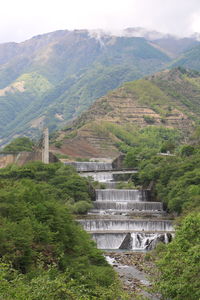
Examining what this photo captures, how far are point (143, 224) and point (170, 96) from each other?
14288 cm

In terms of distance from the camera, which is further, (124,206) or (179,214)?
(124,206)

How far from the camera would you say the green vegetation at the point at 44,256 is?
22000mm

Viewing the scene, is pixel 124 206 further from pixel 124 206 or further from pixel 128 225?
pixel 128 225

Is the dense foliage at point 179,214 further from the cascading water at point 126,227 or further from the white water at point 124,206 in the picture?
the cascading water at point 126,227

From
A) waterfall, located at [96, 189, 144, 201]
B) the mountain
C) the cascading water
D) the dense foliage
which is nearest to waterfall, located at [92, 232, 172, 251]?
the cascading water

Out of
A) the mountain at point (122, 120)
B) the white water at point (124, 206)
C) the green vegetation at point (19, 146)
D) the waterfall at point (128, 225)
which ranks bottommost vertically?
the waterfall at point (128, 225)

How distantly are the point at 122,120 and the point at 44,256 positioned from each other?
148m

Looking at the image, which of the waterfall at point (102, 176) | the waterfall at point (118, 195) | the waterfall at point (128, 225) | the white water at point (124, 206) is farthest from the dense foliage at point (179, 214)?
the waterfall at point (102, 176)

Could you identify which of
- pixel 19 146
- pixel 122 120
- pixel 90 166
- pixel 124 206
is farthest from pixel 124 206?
pixel 122 120

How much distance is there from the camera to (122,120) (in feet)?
583

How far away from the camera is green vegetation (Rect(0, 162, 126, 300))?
22000 mm

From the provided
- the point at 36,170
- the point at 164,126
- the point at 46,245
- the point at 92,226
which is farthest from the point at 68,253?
the point at 164,126

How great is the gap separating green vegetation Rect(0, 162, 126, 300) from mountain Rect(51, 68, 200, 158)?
336 ft

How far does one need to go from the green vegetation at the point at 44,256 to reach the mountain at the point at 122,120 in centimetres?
10235
